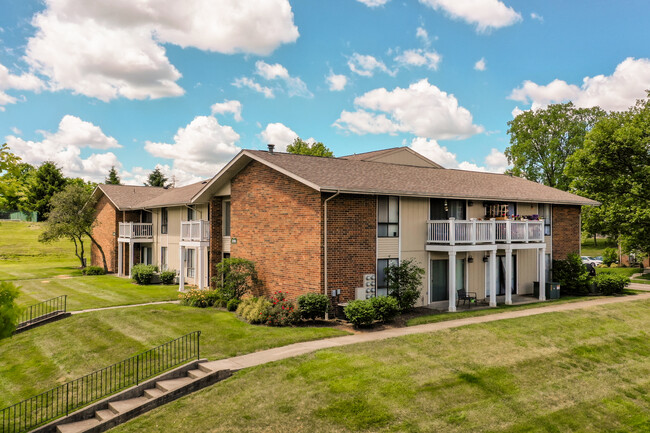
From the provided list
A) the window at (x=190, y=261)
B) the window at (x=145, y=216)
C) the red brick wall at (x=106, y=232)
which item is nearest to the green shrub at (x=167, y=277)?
the window at (x=190, y=261)

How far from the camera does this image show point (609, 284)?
79.7 ft

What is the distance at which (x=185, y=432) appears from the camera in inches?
361

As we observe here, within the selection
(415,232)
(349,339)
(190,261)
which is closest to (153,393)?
(349,339)

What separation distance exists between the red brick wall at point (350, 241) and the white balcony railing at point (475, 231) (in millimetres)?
3298

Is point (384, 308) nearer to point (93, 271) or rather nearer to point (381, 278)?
point (381, 278)

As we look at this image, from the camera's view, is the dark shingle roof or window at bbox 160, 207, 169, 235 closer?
the dark shingle roof

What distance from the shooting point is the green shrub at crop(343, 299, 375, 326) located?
15.5 m

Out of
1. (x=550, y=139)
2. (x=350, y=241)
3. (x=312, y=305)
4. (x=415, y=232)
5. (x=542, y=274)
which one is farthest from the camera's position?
(x=550, y=139)

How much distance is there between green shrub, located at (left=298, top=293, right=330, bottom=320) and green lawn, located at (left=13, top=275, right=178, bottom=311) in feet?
33.1

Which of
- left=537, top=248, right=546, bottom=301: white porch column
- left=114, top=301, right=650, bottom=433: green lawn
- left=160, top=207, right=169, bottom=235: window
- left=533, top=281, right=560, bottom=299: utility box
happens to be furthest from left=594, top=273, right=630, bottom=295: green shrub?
left=160, top=207, right=169, bottom=235: window

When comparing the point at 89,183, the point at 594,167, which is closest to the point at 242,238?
the point at 594,167

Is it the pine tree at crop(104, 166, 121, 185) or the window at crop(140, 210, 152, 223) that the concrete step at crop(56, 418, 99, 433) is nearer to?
the window at crop(140, 210, 152, 223)

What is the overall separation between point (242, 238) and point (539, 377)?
45.7 ft

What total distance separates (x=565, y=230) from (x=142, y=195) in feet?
103
